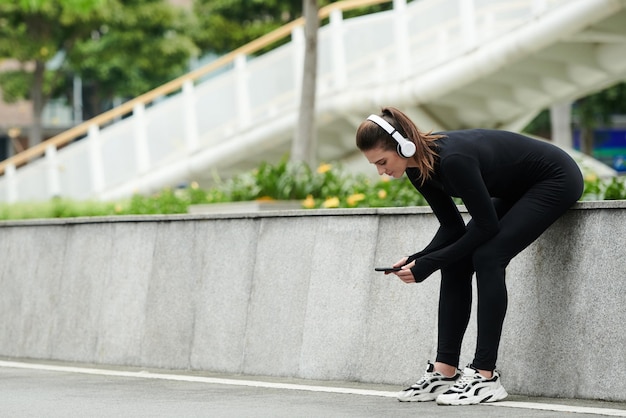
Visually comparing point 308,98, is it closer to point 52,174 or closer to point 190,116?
point 190,116

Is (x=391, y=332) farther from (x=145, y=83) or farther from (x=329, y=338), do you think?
(x=145, y=83)

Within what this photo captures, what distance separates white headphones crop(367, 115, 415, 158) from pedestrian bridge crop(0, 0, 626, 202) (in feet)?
37.6

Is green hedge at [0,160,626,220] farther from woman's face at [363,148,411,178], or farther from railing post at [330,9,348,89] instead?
railing post at [330,9,348,89]

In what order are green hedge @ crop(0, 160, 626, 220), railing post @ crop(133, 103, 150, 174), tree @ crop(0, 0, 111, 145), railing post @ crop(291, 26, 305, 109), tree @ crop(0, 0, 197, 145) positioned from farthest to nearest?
tree @ crop(0, 0, 197, 145) < tree @ crop(0, 0, 111, 145) < railing post @ crop(133, 103, 150, 174) < railing post @ crop(291, 26, 305, 109) < green hedge @ crop(0, 160, 626, 220)

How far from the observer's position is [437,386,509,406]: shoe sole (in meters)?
6.25

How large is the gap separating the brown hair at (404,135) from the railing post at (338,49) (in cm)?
1385

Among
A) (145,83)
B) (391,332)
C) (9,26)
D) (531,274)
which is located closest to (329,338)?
(391,332)

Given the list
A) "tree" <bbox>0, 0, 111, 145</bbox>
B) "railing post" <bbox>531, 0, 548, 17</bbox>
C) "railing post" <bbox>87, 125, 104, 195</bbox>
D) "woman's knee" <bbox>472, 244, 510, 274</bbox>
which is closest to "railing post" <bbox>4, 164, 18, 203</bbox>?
"railing post" <bbox>87, 125, 104, 195</bbox>

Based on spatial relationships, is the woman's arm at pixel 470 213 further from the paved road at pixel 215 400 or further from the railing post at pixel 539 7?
the railing post at pixel 539 7

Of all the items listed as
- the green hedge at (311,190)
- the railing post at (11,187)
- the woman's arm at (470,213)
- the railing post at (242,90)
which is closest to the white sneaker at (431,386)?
the woman's arm at (470,213)

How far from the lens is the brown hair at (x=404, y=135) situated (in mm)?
6070

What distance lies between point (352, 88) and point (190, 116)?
103 inches

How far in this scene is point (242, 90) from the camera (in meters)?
21.0

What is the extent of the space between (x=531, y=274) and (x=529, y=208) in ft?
2.16
